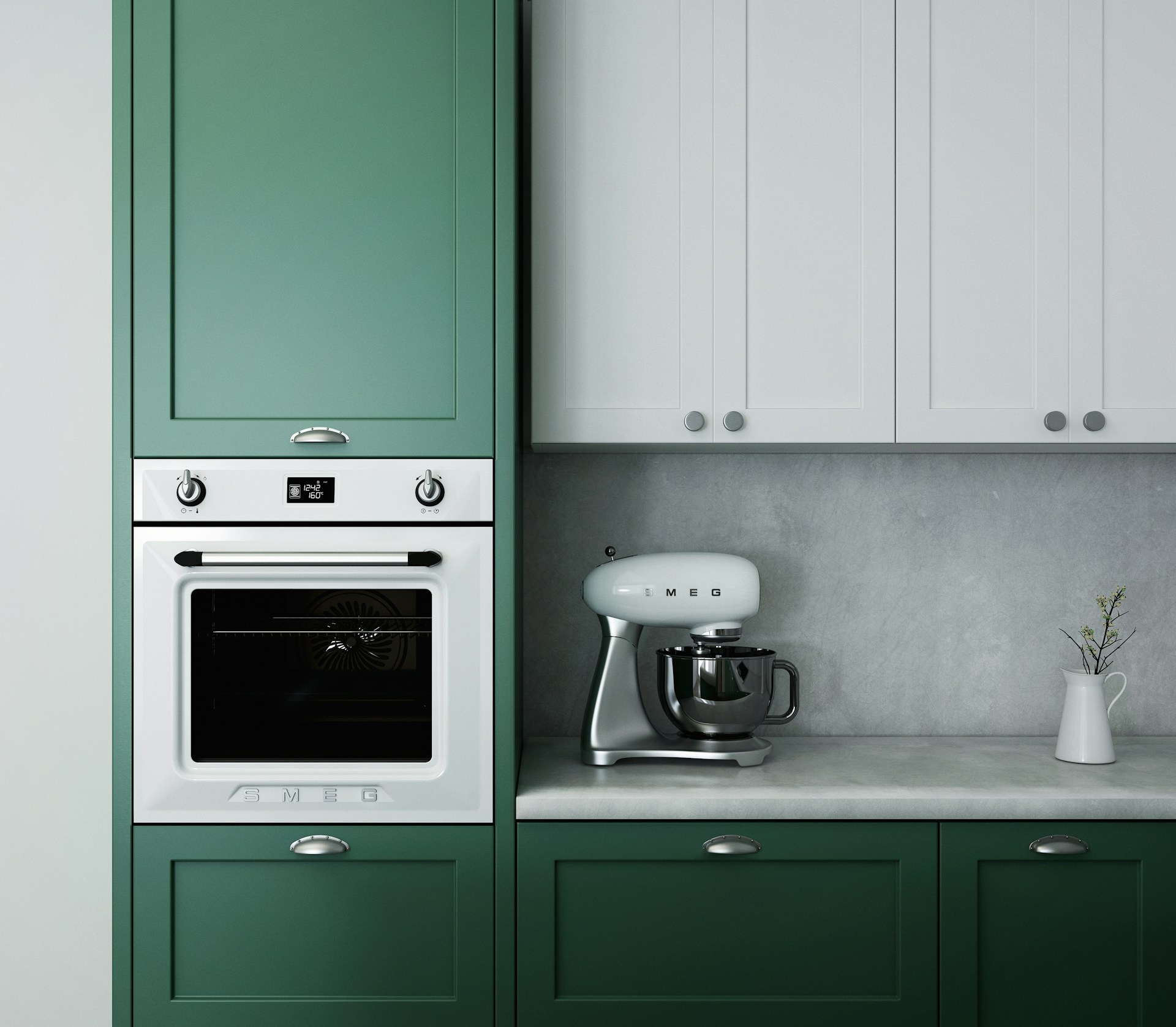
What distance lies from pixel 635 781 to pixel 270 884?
2.32 ft

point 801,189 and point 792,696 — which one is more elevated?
point 801,189

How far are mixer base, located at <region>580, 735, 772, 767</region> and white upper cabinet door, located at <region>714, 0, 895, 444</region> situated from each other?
26.2 inches

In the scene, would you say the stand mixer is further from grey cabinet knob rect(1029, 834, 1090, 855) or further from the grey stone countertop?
grey cabinet knob rect(1029, 834, 1090, 855)

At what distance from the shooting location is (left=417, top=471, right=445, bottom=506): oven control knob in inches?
62.4

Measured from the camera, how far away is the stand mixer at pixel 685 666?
1826mm

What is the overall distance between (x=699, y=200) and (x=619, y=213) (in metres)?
0.17

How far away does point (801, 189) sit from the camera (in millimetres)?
1768

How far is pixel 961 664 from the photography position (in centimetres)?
215

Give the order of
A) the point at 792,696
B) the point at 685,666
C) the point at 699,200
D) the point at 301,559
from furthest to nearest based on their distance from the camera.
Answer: the point at 792,696 < the point at 685,666 < the point at 699,200 < the point at 301,559

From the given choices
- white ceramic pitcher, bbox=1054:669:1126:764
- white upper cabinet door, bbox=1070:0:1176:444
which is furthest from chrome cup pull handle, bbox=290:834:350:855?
white upper cabinet door, bbox=1070:0:1176:444
